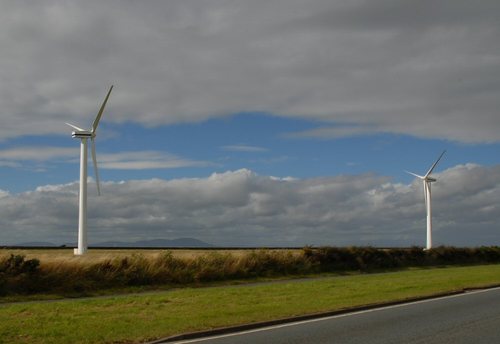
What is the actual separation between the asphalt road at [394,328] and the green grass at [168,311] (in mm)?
1145

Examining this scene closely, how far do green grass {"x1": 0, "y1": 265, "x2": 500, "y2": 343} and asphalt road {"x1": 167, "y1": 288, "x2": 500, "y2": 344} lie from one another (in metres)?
1.15

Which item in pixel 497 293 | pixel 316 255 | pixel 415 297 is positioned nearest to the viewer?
pixel 415 297

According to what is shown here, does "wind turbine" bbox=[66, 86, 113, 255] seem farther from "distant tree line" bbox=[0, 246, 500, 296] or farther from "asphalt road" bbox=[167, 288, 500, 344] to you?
"asphalt road" bbox=[167, 288, 500, 344]

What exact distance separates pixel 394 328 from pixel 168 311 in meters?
6.00

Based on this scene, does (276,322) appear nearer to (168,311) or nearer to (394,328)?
(394,328)

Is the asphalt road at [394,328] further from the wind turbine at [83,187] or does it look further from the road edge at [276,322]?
the wind turbine at [83,187]

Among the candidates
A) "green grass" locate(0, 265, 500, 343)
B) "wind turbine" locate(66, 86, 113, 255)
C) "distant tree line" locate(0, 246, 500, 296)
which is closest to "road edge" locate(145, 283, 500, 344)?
"green grass" locate(0, 265, 500, 343)

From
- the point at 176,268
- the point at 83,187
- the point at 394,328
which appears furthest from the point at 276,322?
the point at 83,187

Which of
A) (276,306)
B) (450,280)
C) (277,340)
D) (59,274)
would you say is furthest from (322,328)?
(450,280)

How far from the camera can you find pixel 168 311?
16.4 m

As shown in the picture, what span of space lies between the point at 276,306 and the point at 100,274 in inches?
443

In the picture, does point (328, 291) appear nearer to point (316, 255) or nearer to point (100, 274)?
point (100, 274)

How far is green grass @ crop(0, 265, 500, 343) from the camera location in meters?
12.5

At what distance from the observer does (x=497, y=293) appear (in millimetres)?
22281
